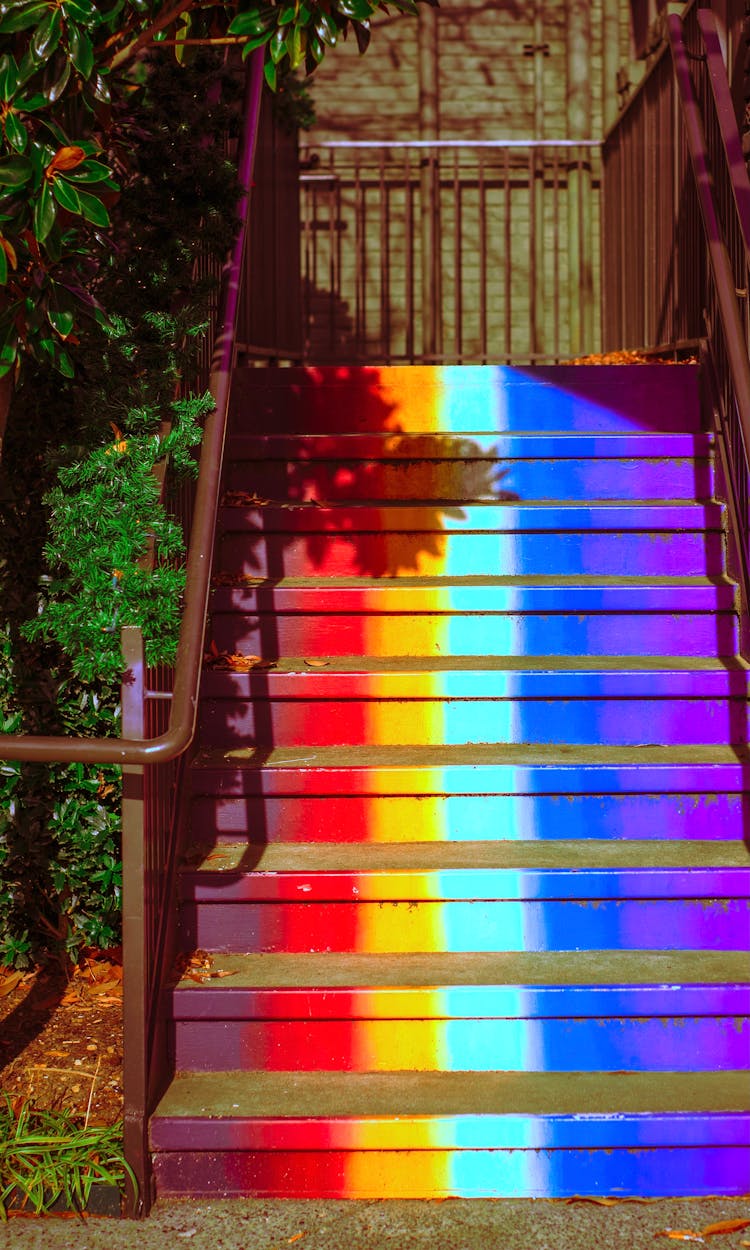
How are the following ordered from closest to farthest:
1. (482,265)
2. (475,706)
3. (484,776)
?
(484,776) < (475,706) < (482,265)

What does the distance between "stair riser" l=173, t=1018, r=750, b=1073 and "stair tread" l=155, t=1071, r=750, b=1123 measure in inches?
1.1

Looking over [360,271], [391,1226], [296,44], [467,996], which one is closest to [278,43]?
[296,44]

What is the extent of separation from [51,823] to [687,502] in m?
2.47

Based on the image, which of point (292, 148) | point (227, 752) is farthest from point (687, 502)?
point (292, 148)

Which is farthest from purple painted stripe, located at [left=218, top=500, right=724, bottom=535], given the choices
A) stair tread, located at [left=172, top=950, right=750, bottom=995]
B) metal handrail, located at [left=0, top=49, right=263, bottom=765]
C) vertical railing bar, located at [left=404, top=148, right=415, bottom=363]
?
vertical railing bar, located at [left=404, top=148, right=415, bottom=363]

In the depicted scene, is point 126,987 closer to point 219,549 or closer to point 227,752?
point 227,752

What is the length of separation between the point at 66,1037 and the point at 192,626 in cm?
150

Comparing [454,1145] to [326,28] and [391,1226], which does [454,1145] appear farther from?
[326,28]

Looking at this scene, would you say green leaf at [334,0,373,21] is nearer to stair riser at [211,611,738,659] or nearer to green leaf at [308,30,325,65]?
green leaf at [308,30,325,65]

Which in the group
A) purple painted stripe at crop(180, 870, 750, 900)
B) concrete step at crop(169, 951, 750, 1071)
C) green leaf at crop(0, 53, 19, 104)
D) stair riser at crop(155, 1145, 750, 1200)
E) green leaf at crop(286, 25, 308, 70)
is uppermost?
green leaf at crop(286, 25, 308, 70)

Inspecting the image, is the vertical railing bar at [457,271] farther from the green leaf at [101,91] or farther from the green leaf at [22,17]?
the green leaf at [22,17]

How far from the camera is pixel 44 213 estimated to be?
2.65 m

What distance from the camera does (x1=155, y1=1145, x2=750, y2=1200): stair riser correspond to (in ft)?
10.1

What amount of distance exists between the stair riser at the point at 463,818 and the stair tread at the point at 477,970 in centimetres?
38
